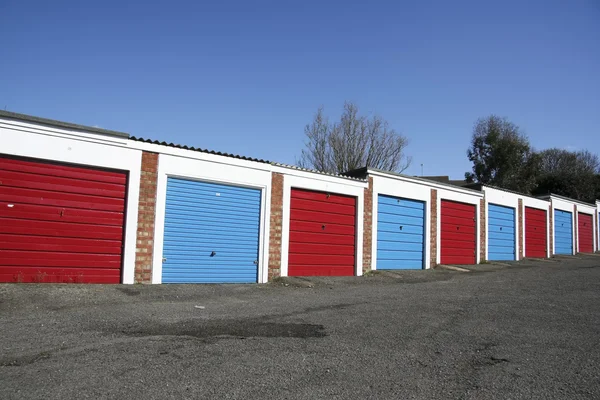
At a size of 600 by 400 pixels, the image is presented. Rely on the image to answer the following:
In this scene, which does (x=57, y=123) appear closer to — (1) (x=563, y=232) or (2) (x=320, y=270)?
(2) (x=320, y=270)

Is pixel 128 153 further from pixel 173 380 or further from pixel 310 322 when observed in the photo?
pixel 173 380

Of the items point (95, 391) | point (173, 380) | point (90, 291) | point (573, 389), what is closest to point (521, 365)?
point (573, 389)

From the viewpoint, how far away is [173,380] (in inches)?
163

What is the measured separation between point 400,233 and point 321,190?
4191 mm

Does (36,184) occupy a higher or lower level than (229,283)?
higher

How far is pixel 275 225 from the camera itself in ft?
42.8

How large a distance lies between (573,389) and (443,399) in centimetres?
135

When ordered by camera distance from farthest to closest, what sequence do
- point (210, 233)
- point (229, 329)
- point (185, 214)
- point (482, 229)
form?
point (482, 229) < point (210, 233) < point (185, 214) < point (229, 329)

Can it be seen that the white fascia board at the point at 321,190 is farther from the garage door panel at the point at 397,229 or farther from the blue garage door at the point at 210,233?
the garage door panel at the point at 397,229

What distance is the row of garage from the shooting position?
9.52m

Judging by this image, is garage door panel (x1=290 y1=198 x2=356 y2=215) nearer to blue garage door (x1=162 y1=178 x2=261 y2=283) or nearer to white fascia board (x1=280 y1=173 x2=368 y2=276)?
white fascia board (x1=280 y1=173 x2=368 y2=276)

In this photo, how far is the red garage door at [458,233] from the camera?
1838 cm

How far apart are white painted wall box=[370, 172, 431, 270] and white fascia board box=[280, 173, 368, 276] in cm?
63

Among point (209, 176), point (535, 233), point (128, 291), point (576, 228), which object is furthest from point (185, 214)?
point (576, 228)
